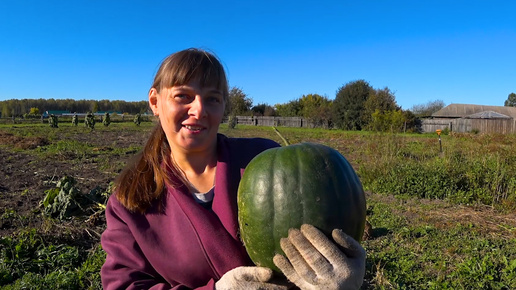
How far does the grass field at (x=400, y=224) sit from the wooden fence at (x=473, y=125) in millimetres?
26191

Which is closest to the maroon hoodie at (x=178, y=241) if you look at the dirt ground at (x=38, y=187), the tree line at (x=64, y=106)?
the dirt ground at (x=38, y=187)

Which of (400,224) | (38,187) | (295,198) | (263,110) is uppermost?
(263,110)

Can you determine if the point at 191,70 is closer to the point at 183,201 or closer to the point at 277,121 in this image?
the point at 183,201

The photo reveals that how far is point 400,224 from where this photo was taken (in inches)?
Answer: 250

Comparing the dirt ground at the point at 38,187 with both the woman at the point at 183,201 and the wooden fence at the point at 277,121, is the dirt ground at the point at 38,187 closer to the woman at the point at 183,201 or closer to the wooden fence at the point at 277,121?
the woman at the point at 183,201

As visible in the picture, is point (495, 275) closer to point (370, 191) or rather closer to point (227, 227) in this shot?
point (227, 227)

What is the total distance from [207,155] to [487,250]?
494 cm

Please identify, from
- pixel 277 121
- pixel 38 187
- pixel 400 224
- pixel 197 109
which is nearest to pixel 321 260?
pixel 197 109

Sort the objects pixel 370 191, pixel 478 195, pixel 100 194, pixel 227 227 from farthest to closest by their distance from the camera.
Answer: pixel 370 191 → pixel 478 195 → pixel 100 194 → pixel 227 227

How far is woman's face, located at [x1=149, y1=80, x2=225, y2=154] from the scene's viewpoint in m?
1.83

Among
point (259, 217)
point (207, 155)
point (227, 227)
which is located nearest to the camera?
point (259, 217)

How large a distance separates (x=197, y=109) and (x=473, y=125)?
41.8 m

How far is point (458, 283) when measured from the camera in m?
4.16

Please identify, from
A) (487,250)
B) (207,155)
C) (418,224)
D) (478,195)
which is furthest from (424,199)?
(207,155)
